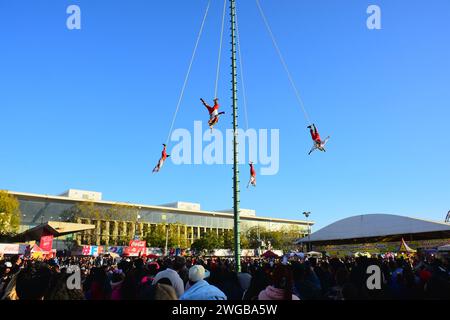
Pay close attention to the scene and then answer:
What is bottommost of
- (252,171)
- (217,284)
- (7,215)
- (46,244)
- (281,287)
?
(46,244)

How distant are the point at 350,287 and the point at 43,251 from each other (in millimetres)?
25224

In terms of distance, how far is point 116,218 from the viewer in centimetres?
7988

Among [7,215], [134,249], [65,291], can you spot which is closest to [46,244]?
[134,249]

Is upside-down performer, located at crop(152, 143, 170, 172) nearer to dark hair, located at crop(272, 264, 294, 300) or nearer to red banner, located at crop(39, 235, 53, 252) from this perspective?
dark hair, located at crop(272, 264, 294, 300)

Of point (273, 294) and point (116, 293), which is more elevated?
point (273, 294)

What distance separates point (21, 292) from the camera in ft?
20.6

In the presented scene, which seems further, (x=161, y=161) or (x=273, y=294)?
(x=161, y=161)

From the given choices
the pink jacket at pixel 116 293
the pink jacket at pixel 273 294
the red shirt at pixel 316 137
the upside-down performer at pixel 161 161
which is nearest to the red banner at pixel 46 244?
the upside-down performer at pixel 161 161

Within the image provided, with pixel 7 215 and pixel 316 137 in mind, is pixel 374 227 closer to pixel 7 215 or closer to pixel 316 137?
pixel 316 137

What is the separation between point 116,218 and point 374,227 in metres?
50.3

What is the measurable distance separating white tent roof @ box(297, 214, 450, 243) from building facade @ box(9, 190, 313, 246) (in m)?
38.7

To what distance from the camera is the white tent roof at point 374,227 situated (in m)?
62.0

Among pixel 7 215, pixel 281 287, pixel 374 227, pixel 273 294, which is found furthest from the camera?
pixel 374 227

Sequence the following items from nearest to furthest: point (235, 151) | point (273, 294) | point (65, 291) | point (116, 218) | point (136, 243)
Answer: point (273, 294) < point (65, 291) < point (235, 151) < point (136, 243) < point (116, 218)
